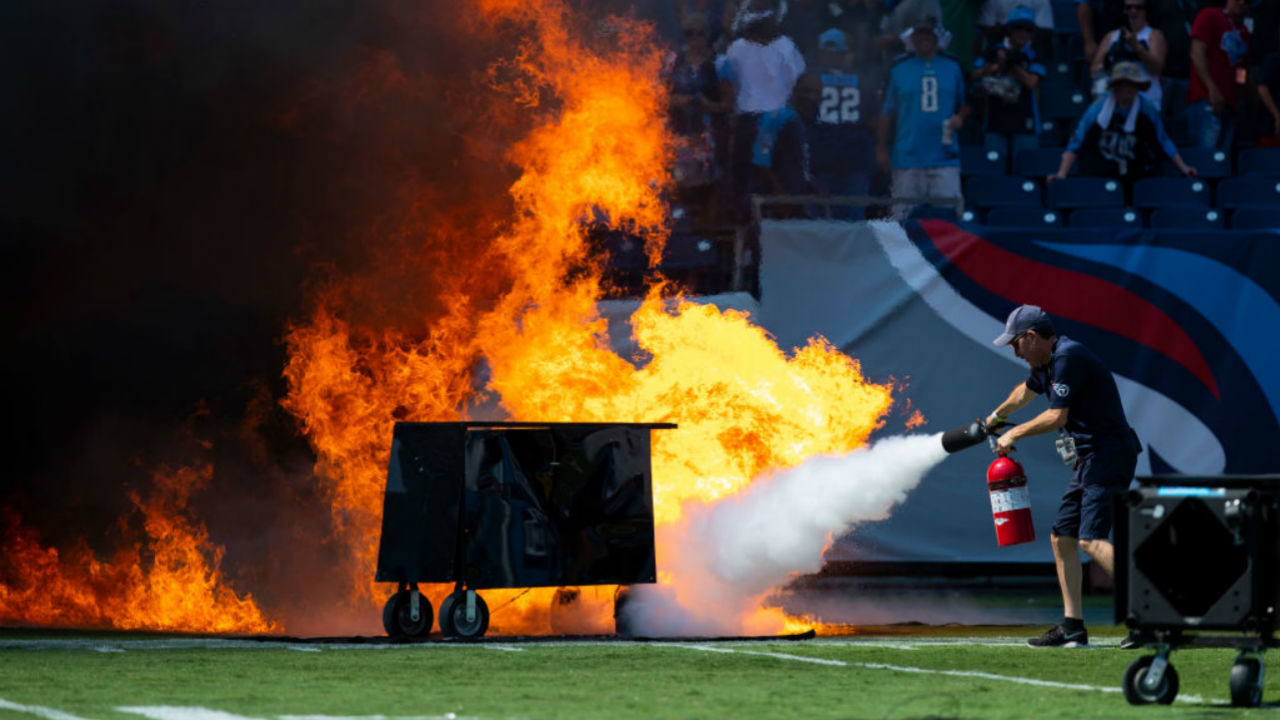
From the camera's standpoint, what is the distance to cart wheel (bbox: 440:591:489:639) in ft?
34.3

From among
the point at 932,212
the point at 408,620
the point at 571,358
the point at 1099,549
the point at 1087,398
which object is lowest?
the point at 408,620

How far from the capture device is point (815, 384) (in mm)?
11969

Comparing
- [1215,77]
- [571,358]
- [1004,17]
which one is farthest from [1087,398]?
[1215,77]

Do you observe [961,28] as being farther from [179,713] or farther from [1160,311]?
[179,713]

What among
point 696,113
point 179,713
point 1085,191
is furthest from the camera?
point 1085,191

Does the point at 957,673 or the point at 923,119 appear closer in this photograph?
the point at 957,673

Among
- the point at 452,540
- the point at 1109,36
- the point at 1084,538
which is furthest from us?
the point at 1109,36

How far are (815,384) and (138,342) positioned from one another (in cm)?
534

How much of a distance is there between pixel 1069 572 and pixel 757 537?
84.0 inches

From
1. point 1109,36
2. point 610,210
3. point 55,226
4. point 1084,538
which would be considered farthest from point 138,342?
point 1109,36

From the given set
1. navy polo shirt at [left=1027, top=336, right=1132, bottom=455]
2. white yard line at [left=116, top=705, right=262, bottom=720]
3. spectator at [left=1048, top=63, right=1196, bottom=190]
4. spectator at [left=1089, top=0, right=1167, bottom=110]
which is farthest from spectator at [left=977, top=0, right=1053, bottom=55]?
white yard line at [left=116, top=705, right=262, bottom=720]

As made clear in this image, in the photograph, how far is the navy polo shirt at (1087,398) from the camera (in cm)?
987

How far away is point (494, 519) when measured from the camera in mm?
10523

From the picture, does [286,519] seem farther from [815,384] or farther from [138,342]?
[815,384]
